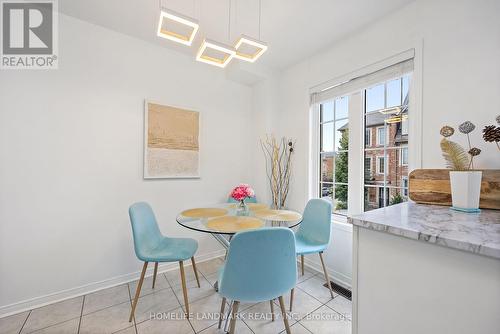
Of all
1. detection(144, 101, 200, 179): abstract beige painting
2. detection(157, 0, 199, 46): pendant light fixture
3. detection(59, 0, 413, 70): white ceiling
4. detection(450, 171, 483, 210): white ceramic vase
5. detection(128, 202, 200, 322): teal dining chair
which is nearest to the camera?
detection(450, 171, 483, 210): white ceramic vase

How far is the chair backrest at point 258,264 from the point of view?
3.75ft

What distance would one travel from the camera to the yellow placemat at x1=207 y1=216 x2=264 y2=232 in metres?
1.53

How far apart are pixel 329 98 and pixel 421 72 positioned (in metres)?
0.88

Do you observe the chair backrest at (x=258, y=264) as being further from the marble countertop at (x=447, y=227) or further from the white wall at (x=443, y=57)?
the white wall at (x=443, y=57)

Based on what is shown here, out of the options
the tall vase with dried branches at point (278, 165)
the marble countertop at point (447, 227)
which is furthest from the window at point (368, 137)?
the marble countertop at point (447, 227)

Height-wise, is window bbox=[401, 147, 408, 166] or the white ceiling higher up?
the white ceiling

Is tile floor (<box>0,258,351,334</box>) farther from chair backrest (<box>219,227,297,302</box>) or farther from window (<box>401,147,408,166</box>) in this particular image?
window (<box>401,147,408,166</box>)

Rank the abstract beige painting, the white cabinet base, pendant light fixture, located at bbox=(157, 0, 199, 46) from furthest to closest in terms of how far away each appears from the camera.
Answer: the abstract beige painting < pendant light fixture, located at bbox=(157, 0, 199, 46) < the white cabinet base

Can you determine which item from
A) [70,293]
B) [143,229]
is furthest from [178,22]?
[70,293]

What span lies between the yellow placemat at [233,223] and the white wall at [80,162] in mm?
1032

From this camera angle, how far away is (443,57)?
61.7 inches

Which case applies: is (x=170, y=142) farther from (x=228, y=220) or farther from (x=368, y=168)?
(x=368, y=168)

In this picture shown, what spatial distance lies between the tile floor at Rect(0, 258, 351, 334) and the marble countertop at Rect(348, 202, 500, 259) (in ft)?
3.75

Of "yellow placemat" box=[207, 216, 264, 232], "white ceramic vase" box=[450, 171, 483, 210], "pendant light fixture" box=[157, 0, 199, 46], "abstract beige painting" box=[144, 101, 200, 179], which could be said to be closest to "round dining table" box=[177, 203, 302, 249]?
"yellow placemat" box=[207, 216, 264, 232]
